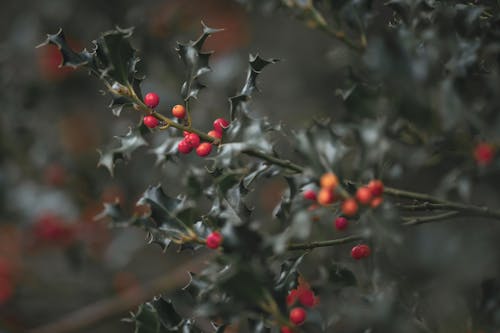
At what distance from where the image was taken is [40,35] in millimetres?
2721

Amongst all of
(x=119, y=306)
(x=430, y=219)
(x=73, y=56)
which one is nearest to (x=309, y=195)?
(x=430, y=219)

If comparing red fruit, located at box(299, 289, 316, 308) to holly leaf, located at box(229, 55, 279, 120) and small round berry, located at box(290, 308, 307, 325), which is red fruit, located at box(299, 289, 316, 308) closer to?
small round berry, located at box(290, 308, 307, 325)

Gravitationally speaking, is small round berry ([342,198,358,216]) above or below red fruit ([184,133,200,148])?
above

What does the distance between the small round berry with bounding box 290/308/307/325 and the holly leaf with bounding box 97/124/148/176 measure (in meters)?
0.33

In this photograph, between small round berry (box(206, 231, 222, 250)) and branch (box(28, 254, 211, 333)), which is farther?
branch (box(28, 254, 211, 333))

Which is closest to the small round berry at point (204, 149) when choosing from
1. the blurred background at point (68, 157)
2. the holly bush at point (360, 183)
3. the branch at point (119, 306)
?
the holly bush at point (360, 183)

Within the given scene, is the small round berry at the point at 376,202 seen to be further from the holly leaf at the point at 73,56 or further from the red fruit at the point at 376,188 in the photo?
the holly leaf at the point at 73,56

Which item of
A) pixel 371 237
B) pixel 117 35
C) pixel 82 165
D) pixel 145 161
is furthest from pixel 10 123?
pixel 371 237

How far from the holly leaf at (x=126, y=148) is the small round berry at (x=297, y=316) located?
1.07 feet

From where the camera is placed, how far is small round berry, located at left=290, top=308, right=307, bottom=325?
2.51ft

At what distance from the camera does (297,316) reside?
0.76 meters

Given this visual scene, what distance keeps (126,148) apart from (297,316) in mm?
350

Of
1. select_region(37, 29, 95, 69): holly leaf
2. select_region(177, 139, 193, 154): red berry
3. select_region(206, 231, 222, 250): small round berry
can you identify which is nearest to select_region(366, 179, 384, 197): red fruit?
select_region(206, 231, 222, 250): small round berry

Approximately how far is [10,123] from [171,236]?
5.31 feet
